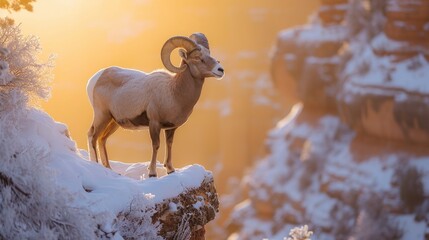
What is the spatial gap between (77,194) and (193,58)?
3.03m

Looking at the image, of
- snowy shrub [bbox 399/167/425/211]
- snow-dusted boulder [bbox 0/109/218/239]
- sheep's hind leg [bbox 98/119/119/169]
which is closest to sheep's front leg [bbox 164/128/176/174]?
snow-dusted boulder [bbox 0/109/218/239]

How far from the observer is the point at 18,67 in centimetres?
705

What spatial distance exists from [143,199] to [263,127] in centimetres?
9827

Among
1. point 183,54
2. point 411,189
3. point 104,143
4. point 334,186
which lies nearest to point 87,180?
point 104,143

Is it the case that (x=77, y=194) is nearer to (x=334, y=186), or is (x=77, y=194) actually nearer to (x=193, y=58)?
(x=193, y=58)

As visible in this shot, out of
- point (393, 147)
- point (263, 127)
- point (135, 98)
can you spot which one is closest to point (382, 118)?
point (393, 147)

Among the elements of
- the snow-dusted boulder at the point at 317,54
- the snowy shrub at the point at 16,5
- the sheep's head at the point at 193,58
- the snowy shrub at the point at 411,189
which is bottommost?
the snowy shrub at the point at 411,189

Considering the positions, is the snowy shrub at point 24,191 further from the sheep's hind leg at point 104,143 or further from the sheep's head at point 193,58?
the sheep's hind leg at point 104,143

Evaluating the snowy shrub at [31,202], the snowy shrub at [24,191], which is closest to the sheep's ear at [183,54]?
the snowy shrub at [24,191]

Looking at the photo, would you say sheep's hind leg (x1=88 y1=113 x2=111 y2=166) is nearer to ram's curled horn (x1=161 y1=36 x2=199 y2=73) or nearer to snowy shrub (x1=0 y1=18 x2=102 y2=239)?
ram's curled horn (x1=161 y1=36 x2=199 y2=73)

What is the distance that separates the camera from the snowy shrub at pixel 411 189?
39.3 metres

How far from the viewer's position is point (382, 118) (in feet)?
144

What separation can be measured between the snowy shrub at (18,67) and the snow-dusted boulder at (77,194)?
22 centimetres

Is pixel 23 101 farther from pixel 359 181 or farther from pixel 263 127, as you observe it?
pixel 263 127
